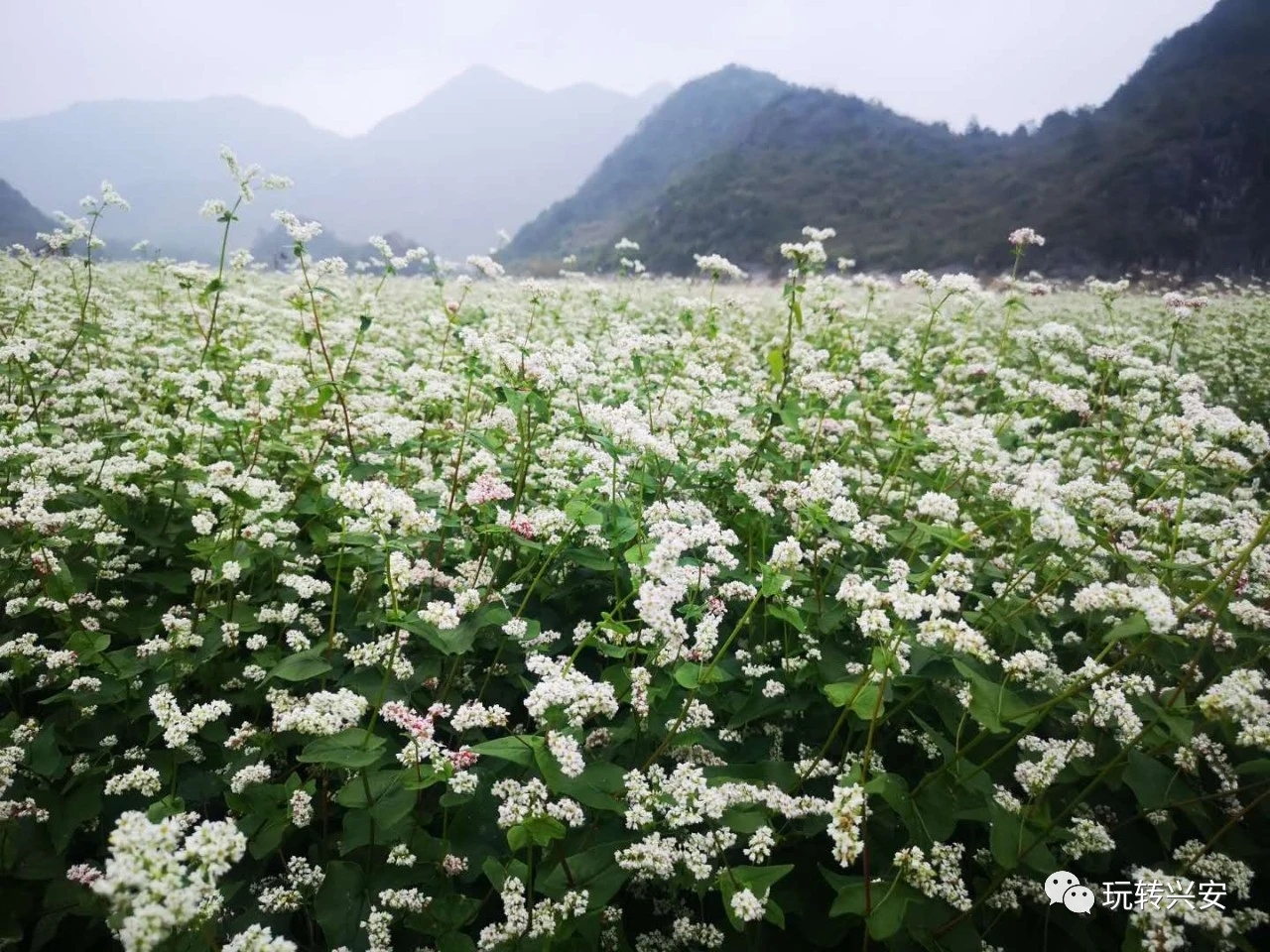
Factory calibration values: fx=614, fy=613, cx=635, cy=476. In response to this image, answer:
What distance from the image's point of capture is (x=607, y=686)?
7.92ft

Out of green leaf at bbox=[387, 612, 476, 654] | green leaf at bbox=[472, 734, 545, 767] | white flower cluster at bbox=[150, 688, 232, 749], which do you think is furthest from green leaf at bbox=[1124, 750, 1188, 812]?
white flower cluster at bbox=[150, 688, 232, 749]

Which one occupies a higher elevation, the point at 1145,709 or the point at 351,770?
the point at 1145,709

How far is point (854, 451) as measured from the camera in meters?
5.86

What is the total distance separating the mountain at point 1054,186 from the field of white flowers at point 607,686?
154ft

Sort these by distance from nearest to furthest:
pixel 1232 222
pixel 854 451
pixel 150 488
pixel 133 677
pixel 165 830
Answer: pixel 165 830 < pixel 133 677 < pixel 150 488 < pixel 854 451 < pixel 1232 222

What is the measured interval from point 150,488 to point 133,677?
5.29ft

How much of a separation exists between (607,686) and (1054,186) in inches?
3296

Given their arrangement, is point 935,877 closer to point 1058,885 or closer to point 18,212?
point 1058,885

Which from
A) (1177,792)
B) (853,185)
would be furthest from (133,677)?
(853,185)

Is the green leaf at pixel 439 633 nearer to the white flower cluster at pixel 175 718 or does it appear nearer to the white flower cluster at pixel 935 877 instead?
the white flower cluster at pixel 175 718

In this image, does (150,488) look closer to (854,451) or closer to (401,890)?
(401,890)

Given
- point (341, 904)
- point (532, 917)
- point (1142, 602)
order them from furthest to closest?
point (341, 904) → point (1142, 602) → point (532, 917)

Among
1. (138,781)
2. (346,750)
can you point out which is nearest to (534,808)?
(346,750)

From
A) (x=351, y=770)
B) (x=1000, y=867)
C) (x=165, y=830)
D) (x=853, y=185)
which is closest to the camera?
(x=165, y=830)
